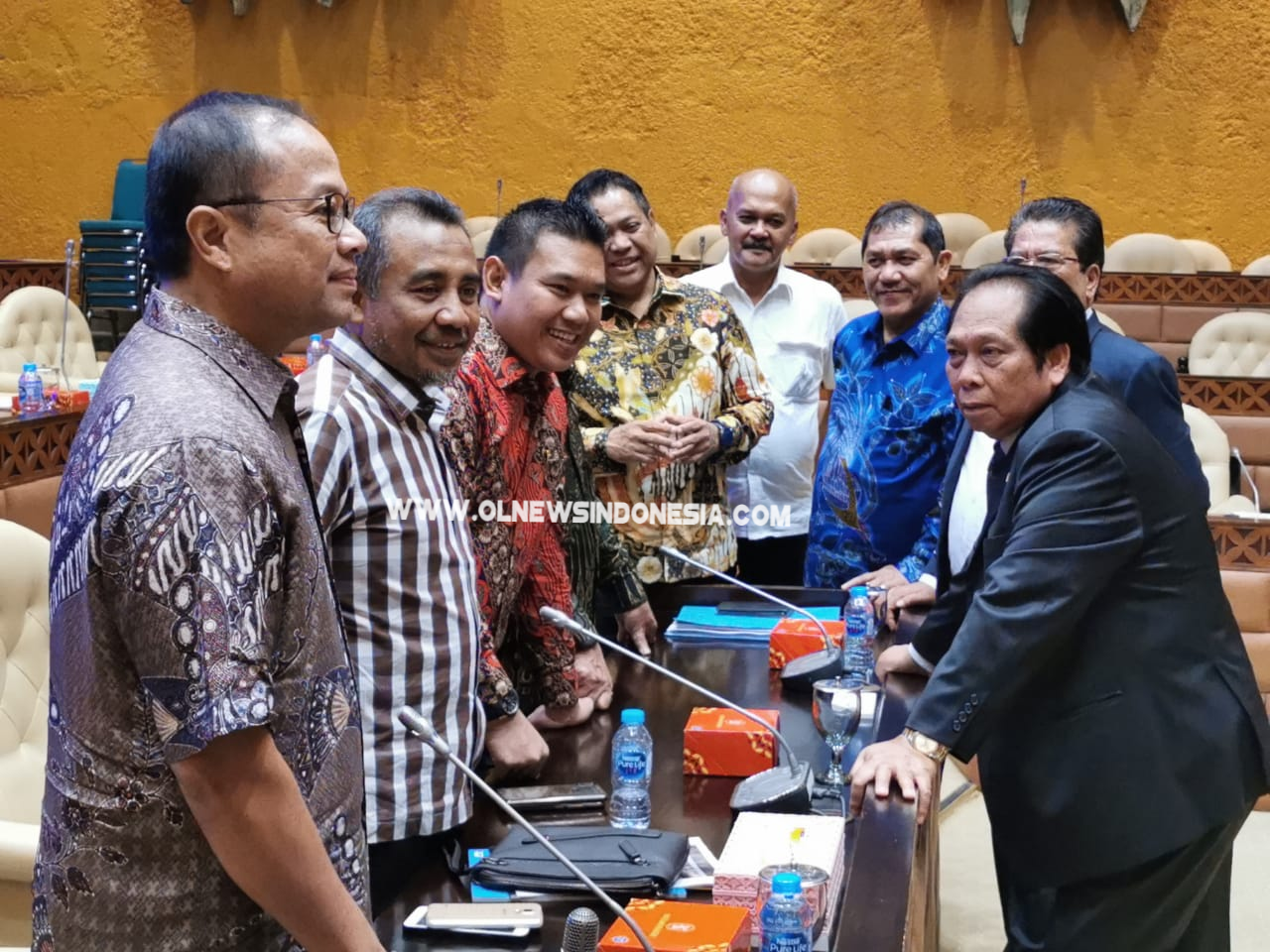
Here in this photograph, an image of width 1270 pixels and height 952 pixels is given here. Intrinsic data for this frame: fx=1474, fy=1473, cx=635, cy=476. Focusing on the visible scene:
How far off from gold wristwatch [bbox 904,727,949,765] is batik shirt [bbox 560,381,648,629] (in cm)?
56

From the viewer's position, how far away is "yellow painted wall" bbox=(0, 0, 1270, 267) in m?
9.04

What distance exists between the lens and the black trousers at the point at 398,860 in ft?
4.79

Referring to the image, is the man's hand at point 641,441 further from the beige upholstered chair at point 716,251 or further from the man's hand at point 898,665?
the beige upholstered chair at point 716,251

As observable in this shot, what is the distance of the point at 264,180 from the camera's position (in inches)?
44.1

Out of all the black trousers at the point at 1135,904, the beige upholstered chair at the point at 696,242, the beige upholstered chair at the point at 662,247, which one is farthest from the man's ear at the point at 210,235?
the beige upholstered chair at the point at 696,242

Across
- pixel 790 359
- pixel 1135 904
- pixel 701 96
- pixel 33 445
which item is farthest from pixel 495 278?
pixel 701 96

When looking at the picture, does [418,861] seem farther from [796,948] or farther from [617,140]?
[617,140]

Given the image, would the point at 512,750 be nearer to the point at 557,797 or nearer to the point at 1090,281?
the point at 557,797

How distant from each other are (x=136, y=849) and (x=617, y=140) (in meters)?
8.84

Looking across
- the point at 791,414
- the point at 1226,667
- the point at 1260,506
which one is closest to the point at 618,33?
the point at 1260,506

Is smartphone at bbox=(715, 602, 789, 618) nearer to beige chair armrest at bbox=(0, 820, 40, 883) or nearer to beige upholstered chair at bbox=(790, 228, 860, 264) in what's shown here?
beige chair armrest at bbox=(0, 820, 40, 883)

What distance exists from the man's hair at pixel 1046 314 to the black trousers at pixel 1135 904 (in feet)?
2.25

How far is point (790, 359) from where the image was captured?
11.8 ft

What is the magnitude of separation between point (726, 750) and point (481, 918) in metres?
0.52
